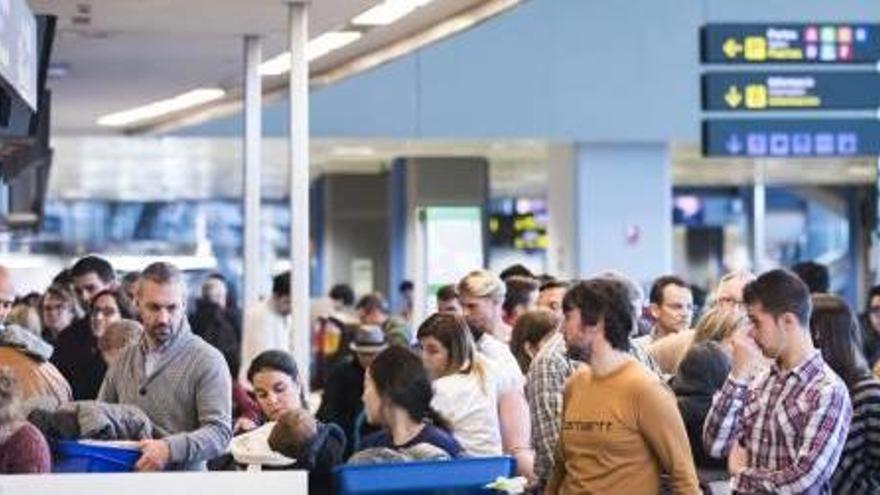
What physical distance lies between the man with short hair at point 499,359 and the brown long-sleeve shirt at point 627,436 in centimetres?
148

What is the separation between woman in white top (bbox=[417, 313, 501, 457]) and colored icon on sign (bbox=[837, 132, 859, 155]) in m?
12.5

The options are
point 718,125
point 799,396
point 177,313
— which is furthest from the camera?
point 718,125

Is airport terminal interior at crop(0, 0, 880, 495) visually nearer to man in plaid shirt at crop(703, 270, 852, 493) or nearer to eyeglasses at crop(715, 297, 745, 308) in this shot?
man in plaid shirt at crop(703, 270, 852, 493)

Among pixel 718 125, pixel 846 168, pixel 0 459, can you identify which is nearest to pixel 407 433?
pixel 0 459

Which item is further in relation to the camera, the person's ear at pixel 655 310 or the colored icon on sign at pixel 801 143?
the colored icon on sign at pixel 801 143

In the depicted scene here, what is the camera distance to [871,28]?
787 inches

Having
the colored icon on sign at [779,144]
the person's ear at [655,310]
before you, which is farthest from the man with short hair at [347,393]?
the colored icon on sign at [779,144]

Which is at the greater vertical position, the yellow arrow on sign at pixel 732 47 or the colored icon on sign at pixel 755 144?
the yellow arrow on sign at pixel 732 47

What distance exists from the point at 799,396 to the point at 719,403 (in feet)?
1.84

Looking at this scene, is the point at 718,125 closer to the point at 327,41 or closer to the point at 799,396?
the point at 327,41

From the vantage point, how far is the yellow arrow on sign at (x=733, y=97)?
19719mm

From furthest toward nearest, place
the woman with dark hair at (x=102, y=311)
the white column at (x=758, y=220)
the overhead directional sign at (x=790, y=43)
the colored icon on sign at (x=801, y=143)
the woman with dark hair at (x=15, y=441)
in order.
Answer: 1. the white column at (x=758, y=220)
2. the colored icon on sign at (x=801, y=143)
3. the overhead directional sign at (x=790, y=43)
4. the woman with dark hair at (x=102, y=311)
5. the woman with dark hair at (x=15, y=441)

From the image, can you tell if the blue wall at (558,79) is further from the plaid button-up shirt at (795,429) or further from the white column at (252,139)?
the plaid button-up shirt at (795,429)

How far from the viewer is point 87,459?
23.0 feet
